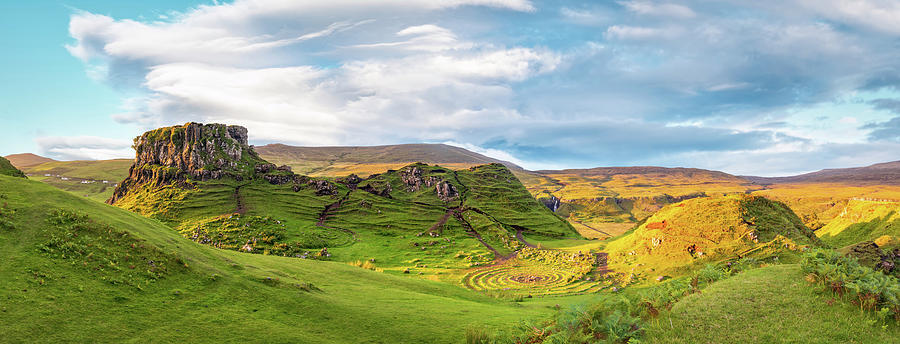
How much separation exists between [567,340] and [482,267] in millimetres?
64311

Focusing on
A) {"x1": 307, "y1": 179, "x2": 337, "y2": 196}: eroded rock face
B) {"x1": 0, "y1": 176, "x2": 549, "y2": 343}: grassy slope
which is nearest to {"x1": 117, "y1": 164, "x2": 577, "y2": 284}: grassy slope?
{"x1": 307, "y1": 179, "x2": 337, "y2": 196}: eroded rock face

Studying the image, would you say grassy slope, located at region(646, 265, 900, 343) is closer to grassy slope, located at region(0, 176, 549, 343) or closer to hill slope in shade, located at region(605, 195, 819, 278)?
grassy slope, located at region(0, 176, 549, 343)

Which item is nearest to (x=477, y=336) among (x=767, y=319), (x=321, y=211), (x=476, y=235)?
(x=767, y=319)

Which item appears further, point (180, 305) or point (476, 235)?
point (476, 235)

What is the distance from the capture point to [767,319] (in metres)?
11.9

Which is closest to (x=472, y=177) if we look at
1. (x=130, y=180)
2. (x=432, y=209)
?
(x=432, y=209)

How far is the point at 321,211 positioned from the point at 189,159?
56.4m

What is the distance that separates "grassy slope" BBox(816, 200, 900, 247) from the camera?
48.7 m

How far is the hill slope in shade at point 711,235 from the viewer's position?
153 ft

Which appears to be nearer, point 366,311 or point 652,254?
point 366,311

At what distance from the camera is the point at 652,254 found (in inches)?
2142

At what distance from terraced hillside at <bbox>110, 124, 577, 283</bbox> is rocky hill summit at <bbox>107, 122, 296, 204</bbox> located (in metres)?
0.40

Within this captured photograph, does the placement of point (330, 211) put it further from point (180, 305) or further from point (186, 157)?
point (180, 305)

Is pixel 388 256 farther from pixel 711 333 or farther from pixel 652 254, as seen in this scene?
pixel 711 333
